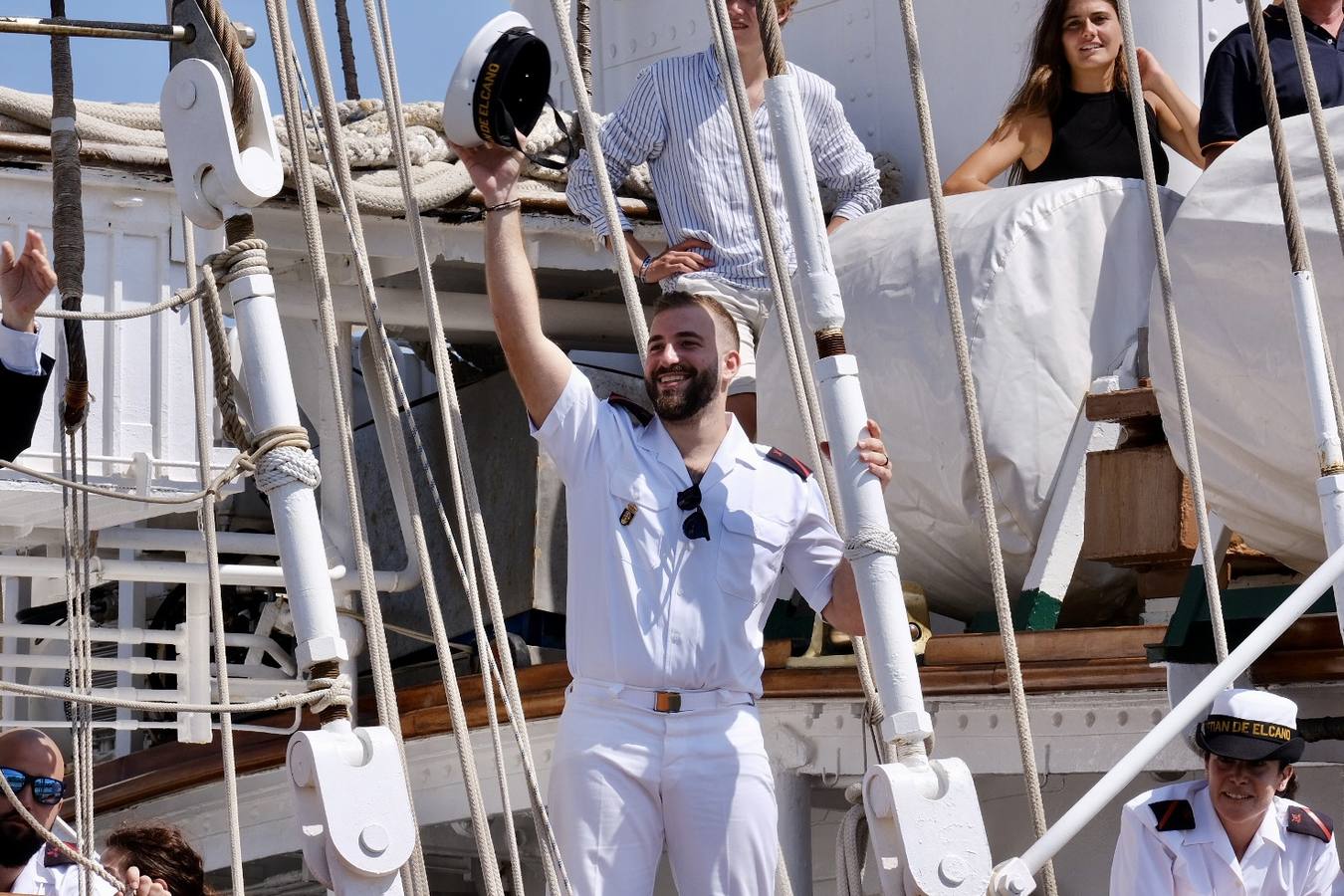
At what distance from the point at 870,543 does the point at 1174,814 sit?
93cm

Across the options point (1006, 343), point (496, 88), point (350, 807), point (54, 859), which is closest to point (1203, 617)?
point (1006, 343)

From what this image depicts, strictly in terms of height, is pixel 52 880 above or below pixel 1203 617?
below

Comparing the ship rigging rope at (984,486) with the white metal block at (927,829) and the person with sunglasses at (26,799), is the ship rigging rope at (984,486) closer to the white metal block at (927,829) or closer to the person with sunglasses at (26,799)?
the white metal block at (927,829)

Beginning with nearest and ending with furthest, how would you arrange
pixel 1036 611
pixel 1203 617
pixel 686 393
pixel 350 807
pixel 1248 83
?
pixel 350 807 → pixel 686 393 → pixel 1203 617 → pixel 1036 611 → pixel 1248 83

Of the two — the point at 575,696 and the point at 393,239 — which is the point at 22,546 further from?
the point at 575,696

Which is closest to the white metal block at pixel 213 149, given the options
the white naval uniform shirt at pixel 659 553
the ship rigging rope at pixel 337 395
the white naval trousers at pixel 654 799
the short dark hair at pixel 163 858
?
the ship rigging rope at pixel 337 395

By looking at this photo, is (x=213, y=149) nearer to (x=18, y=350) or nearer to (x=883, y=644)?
(x=18, y=350)

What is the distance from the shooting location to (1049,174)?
18.9ft

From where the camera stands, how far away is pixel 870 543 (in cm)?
314

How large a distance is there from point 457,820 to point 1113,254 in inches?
102

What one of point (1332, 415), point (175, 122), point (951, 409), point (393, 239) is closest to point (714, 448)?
point (175, 122)

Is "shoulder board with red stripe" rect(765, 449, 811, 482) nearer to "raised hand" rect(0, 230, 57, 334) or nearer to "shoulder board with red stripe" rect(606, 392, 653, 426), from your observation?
"shoulder board with red stripe" rect(606, 392, 653, 426)

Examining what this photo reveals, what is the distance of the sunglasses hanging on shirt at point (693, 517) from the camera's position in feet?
10.6

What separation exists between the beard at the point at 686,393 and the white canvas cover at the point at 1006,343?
1.93 m
